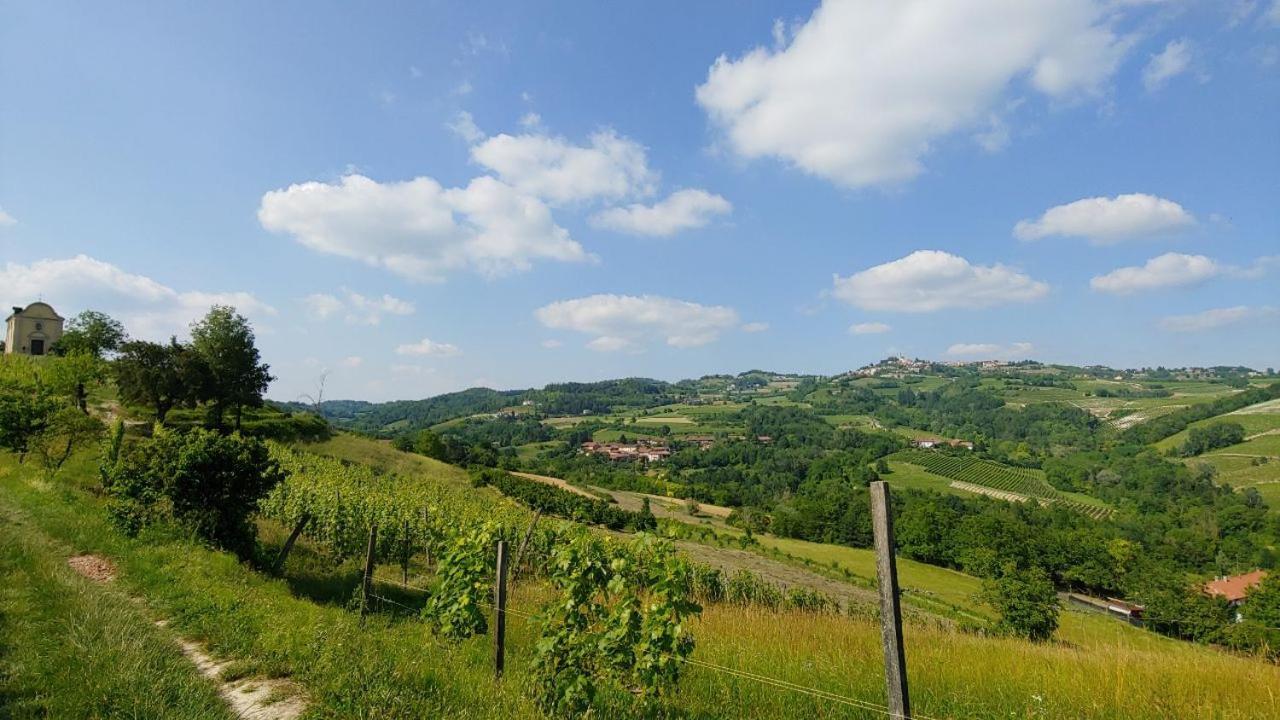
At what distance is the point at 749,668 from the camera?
5.95m

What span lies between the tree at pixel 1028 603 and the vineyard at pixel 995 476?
81251 mm

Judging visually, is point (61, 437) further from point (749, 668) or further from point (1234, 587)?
point (1234, 587)

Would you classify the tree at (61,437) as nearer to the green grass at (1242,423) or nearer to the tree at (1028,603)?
the tree at (1028,603)

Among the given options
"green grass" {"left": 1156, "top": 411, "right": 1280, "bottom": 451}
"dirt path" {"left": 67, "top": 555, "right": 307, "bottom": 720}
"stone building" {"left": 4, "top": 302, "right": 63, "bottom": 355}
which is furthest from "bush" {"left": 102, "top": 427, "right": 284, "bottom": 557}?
"green grass" {"left": 1156, "top": 411, "right": 1280, "bottom": 451}

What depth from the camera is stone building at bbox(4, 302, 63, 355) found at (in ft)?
192

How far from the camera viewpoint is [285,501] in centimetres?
1816

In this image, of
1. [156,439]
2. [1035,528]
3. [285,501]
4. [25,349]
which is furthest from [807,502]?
[25,349]

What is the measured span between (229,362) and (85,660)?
39.9m

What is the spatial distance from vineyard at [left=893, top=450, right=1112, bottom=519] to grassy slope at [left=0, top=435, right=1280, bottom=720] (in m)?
119

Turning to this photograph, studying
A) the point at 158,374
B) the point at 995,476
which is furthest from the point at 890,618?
the point at 995,476

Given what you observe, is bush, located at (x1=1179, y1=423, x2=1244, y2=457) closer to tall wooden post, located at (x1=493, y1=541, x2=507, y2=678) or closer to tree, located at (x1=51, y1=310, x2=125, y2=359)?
tall wooden post, located at (x1=493, y1=541, x2=507, y2=678)

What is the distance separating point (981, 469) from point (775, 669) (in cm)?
14931

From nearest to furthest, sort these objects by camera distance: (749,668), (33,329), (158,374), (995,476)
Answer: (749,668)
(158,374)
(33,329)
(995,476)

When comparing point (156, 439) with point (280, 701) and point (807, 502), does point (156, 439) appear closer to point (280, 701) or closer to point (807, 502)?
point (280, 701)
